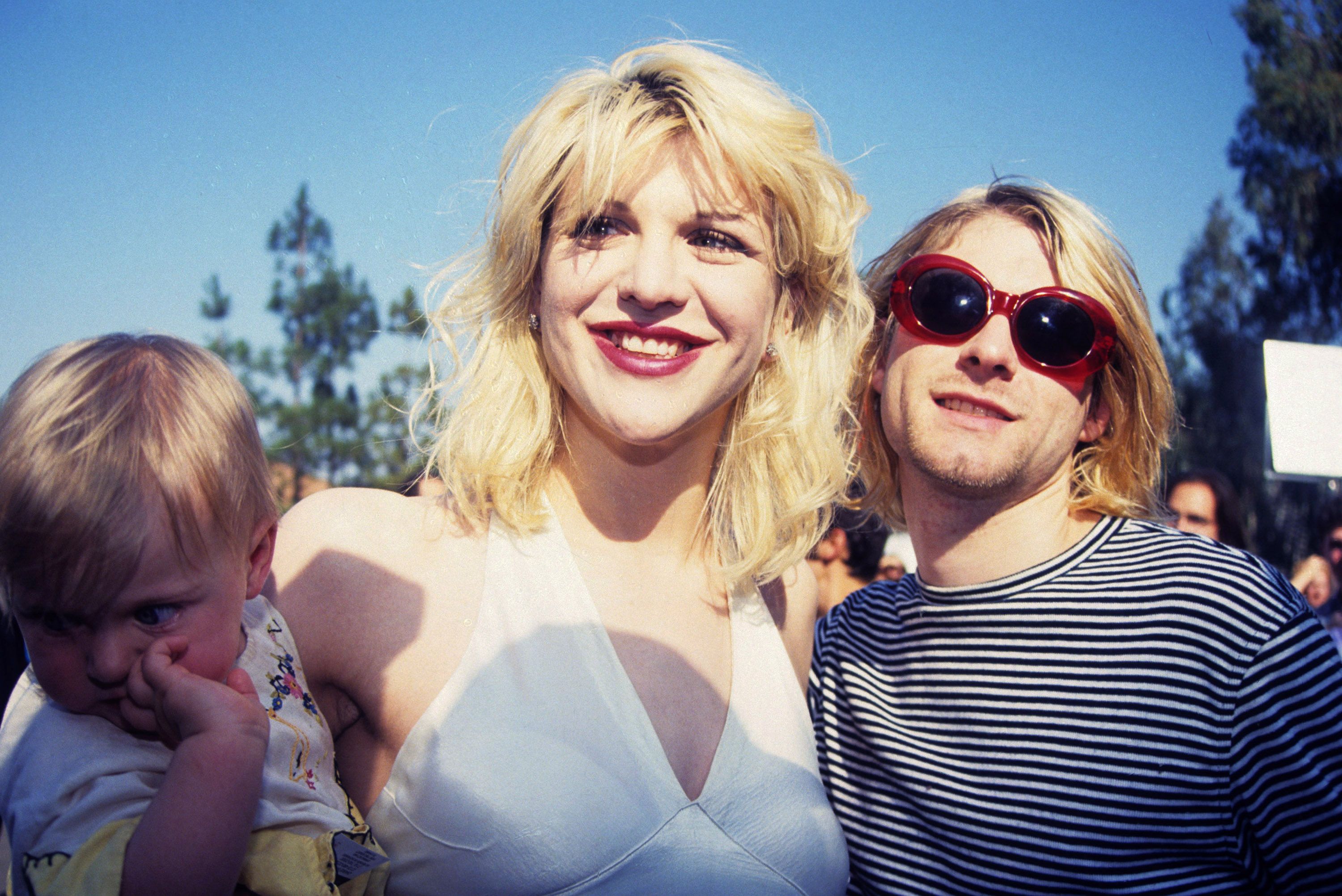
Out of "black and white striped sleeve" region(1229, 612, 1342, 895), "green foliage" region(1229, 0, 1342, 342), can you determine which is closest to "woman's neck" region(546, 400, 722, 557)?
"black and white striped sleeve" region(1229, 612, 1342, 895)

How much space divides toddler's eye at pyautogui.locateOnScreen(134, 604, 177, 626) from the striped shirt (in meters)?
1.58

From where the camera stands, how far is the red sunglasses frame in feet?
7.33

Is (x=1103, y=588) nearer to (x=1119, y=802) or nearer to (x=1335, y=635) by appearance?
(x=1119, y=802)

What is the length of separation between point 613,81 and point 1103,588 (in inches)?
65.8

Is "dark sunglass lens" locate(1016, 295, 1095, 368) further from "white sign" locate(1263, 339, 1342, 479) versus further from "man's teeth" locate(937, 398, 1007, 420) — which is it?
"white sign" locate(1263, 339, 1342, 479)

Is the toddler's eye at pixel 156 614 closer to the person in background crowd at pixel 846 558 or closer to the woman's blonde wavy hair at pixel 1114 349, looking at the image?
the woman's blonde wavy hair at pixel 1114 349

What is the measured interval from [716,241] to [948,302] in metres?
0.66

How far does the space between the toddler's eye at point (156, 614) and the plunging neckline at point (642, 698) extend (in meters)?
0.89

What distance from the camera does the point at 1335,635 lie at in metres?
5.05

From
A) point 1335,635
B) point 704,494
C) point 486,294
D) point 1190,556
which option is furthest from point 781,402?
point 1335,635

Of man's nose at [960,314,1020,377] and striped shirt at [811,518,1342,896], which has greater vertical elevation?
man's nose at [960,314,1020,377]

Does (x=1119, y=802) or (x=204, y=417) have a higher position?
(x=204, y=417)

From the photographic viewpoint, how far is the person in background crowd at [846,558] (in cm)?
514

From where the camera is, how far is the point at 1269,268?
23.5m
